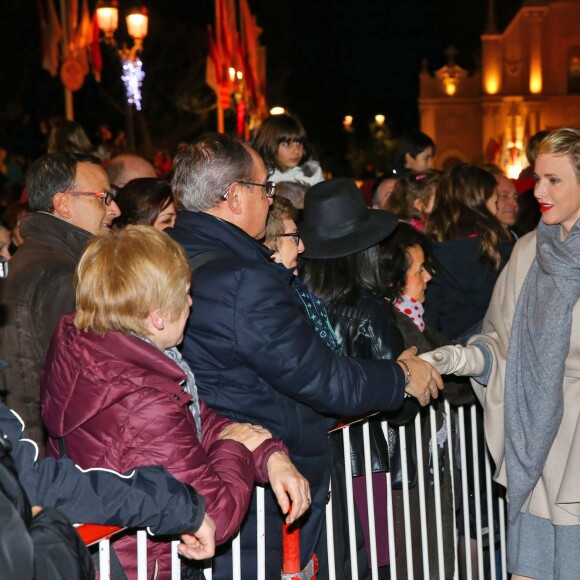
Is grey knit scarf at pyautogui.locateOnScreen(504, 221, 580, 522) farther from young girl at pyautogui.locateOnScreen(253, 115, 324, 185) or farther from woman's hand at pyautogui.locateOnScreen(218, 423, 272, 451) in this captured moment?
young girl at pyautogui.locateOnScreen(253, 115, 324, 185)

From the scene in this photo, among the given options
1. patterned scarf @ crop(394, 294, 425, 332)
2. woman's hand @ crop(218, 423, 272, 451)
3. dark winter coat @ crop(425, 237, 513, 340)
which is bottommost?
woman's hand @ crop(218, 423, 272, 451)

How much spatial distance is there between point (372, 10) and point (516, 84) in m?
32.1

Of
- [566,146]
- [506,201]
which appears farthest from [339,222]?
[506,201]

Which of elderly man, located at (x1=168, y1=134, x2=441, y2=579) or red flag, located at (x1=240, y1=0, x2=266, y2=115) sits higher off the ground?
red flag, located at (x1=240, y1=0, x2=266, y2=115)

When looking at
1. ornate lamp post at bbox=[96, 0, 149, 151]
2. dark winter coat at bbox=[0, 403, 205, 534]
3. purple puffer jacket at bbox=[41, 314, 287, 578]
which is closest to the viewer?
dark winter coat at bbox=[0, 403, 205, 534]

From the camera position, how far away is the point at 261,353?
135 inches

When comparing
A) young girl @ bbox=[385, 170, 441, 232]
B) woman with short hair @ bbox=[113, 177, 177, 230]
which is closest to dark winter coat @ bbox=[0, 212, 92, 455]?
woman with short hair @ bbox=[113, 177, 177, 230]

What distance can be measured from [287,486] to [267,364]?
0.46m

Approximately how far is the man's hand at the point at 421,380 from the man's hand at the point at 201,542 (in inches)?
55.0

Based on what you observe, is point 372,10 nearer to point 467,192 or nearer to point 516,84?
point 516,84

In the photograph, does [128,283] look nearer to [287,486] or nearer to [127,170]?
[287,486]

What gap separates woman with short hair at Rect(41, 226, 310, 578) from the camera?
2906 millimetres

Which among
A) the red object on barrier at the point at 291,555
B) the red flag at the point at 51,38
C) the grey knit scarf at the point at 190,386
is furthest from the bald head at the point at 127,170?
the red flag at the point at 51,38

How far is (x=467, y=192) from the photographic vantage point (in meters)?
6.38
